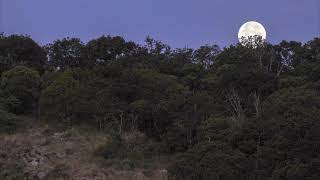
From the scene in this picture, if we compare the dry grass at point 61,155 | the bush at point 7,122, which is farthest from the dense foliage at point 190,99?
the dry grass at point 61,155

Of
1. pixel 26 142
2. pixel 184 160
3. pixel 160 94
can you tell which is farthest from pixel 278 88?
pixel 26 142

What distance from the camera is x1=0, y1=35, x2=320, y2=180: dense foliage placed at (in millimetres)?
29344

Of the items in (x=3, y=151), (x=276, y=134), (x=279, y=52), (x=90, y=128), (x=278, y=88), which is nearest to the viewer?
(x=276, y=134)

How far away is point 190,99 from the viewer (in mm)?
38125

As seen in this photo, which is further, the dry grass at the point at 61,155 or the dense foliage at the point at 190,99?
the dry grass at the point at 61,155

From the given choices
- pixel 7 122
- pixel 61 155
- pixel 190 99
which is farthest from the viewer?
pixel 7 122

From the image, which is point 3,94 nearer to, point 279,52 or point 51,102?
point 51,102

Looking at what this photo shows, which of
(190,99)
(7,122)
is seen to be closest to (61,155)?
(7,122)

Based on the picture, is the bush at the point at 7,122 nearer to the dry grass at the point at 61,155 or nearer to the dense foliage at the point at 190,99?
the dense foliage at the point at 190,99

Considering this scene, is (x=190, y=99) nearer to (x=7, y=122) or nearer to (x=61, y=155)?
(x=61, y=155)

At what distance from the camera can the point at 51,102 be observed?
133 ft

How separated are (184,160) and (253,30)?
29537mm

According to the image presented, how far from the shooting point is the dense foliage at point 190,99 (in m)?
29.3

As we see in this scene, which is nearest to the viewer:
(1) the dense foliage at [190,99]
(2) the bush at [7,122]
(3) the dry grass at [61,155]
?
(1) the dense foliage at [190,99]
